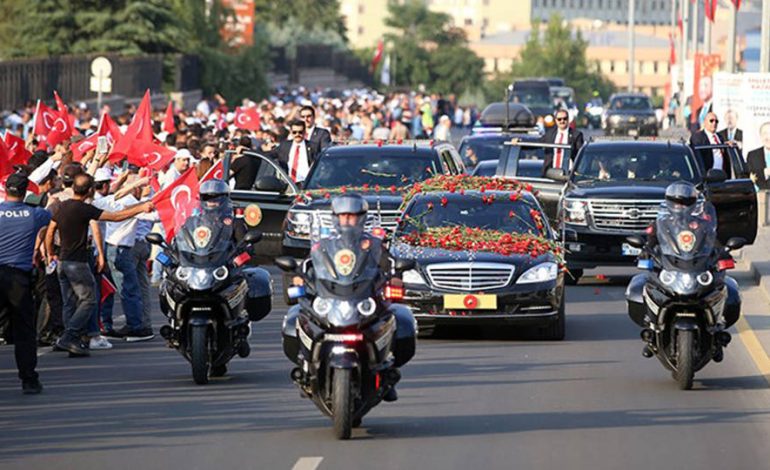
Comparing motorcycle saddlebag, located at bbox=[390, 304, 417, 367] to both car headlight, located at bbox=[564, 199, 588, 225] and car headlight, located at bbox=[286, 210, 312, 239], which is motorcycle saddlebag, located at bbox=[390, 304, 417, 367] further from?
car headlight, located at bbox=[564, 199, 588, 225]

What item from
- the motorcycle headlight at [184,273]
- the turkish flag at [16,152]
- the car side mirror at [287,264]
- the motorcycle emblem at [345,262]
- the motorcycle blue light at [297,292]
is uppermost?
the turkish flag at [16,152]

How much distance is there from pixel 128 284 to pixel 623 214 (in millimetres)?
7454

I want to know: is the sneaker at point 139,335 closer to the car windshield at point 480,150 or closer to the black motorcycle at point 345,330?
the black motorcycle at point 345,330

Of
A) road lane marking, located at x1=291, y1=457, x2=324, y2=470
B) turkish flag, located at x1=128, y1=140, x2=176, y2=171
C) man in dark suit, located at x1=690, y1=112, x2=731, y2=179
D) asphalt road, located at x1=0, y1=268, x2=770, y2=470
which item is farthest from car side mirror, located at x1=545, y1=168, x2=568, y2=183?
road lane marking, located at x1=291, y1=457, x2=324, y2=470

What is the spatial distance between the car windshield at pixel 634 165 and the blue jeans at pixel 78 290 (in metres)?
9.22

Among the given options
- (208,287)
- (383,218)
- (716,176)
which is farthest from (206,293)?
(716,176)

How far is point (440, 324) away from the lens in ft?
63.3

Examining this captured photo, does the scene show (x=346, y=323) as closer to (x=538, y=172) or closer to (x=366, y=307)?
(x=366, y=307)

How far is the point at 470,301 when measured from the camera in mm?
19031

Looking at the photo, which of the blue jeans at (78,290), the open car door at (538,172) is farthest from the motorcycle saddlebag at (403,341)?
the open car door at (538,172)

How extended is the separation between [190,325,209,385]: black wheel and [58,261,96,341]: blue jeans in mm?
2232

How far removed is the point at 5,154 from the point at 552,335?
628 centimetres

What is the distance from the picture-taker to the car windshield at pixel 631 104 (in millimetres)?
78875

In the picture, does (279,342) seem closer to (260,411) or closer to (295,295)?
(260,411)
